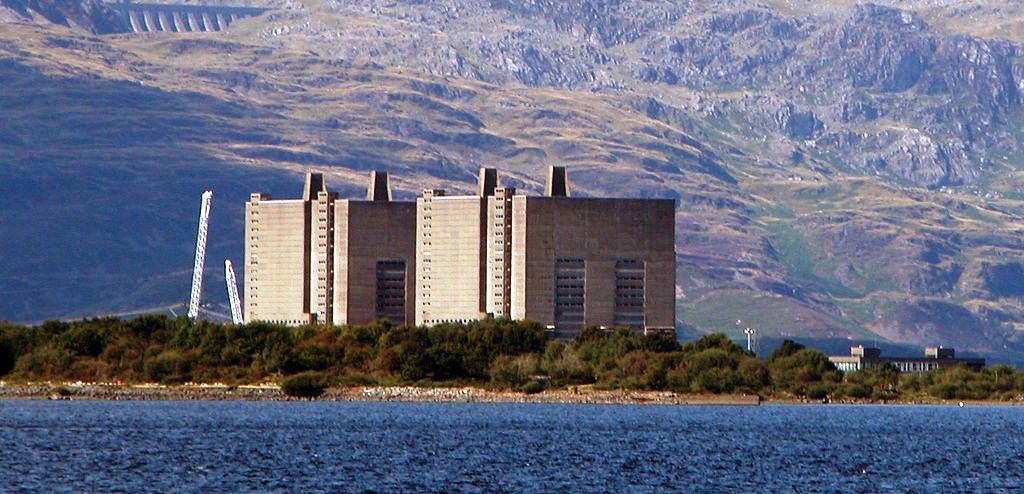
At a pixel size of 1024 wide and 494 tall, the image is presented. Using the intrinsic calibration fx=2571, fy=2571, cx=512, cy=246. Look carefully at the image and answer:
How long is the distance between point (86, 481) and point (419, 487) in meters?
20.6

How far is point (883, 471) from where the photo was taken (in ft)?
607

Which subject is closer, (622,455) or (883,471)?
(883,471)

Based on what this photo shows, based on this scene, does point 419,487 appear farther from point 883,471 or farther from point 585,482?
point 883,471

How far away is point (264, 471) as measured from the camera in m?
171

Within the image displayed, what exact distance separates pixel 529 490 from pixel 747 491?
1398cm

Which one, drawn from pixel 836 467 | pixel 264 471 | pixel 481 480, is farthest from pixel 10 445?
pixel 836 467

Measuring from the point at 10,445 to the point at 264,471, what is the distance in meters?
32.3

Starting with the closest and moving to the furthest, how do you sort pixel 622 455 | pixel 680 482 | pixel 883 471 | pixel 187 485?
pixel 187 485
pixel 680 482
pixel 883 471
pixel 622 455

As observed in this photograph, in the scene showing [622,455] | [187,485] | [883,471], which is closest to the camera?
[187,485]

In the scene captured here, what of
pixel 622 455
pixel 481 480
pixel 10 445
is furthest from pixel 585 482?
pixel 10 445

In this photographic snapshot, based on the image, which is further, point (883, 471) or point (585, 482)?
point (883, 471)

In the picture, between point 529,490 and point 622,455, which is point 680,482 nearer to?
point 529,490

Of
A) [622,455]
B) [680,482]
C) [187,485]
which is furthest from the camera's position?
[622,455]

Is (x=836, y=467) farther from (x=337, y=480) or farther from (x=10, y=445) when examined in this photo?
(x=10, y=445)
